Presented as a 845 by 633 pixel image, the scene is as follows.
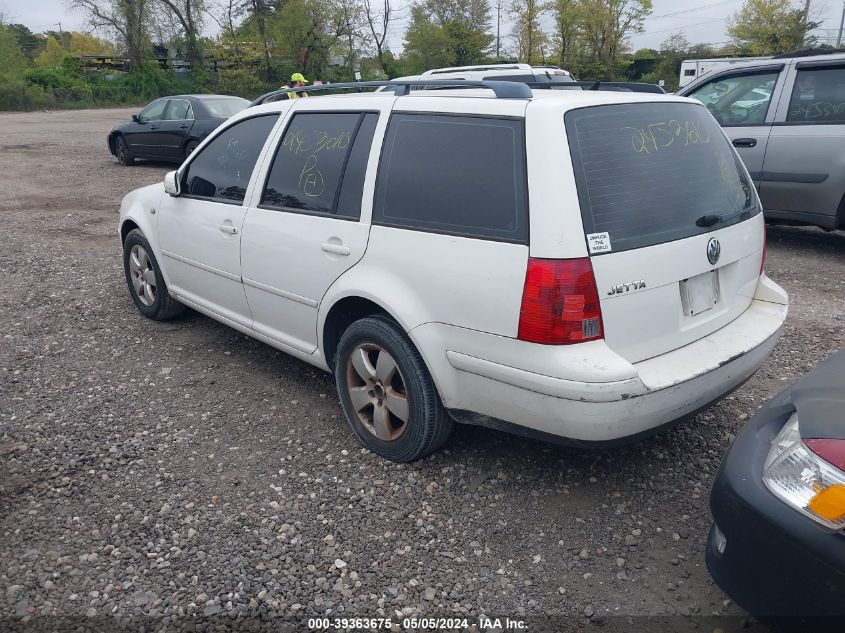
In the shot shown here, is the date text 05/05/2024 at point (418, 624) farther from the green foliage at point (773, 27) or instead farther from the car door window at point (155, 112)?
the green foliage at point (773, 27)

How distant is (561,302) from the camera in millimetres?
2676

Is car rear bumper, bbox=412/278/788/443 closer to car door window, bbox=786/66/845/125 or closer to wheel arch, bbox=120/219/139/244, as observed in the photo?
wheel arch, bbox=120/219/139/244

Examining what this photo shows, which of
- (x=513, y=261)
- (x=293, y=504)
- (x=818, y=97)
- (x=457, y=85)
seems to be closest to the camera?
(x=513, y=261)

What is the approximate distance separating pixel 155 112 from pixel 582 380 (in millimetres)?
13751

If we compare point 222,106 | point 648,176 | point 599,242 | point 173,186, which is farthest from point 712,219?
point 222,106

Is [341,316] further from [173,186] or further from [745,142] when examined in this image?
[745,142]

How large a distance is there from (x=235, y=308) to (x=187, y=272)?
638mm

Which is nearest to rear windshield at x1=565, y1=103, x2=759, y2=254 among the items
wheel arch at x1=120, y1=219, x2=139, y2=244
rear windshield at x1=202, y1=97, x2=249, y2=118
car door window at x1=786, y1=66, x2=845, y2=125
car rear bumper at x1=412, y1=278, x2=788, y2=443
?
car rear bumper at x1=412, y1=278, x2=788, y2=443

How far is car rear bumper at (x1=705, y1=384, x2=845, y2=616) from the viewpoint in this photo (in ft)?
6.08

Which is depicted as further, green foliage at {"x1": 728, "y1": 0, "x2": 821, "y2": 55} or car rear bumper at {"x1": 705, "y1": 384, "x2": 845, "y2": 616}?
green foliage at {"x1": 728, "y1": 0, "x2": 821, "y2": 55}

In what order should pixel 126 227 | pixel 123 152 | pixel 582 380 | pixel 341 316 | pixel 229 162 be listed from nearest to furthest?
pixel 582 380 < pixel 341 316 < pixel 229 162 < pixel 126 227 < pixel 123 152

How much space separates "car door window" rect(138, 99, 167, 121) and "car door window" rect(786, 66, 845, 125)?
11528 mm

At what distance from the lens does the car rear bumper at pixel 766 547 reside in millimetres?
1854

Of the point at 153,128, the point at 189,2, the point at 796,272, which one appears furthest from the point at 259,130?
the point at 189,2
